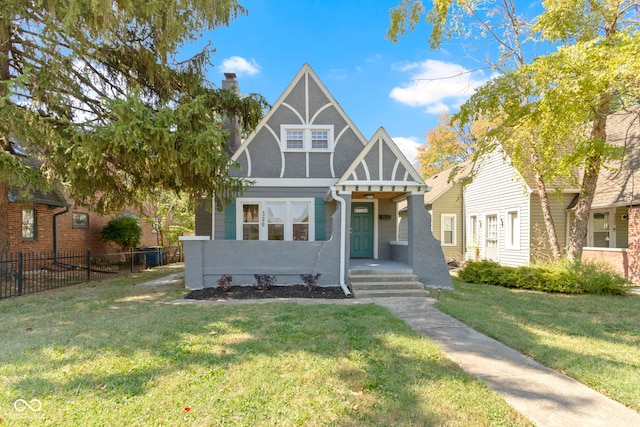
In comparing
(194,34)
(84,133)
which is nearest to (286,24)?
(194,34)

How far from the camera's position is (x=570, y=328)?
18.6ft

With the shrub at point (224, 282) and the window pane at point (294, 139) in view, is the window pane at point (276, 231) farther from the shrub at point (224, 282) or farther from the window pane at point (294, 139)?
the window pane at point (294, 139)

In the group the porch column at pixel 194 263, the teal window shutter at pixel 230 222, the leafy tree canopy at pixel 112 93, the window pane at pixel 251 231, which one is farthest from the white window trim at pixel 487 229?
the porch column at pixel 194 263

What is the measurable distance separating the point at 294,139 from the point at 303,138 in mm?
299

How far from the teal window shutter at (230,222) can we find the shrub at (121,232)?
9.51m

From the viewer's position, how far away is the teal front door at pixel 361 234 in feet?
38.5

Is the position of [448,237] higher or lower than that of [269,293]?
higher

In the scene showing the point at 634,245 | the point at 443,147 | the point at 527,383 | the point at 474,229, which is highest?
the point at 443,147

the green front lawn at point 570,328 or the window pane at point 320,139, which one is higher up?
the window pane at point 320,139

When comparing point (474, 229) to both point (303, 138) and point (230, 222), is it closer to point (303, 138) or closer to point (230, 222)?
point (303, 138)

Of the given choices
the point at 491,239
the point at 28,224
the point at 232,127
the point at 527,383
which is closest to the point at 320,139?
the point at 232,127

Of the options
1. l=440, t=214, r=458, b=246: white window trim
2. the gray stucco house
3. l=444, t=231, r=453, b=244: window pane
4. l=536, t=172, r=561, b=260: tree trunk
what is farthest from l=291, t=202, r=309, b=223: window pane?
l=444, t=231, r=453, b=244: window pane

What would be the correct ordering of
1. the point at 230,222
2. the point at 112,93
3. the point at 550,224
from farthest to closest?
the point at 550,224
the point at 230,222
the point at 112,93

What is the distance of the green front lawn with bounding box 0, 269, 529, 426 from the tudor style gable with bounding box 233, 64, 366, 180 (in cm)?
579
